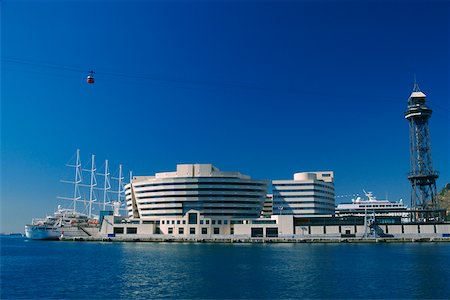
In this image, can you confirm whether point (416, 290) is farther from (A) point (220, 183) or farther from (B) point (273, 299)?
(A) point (220, 183)

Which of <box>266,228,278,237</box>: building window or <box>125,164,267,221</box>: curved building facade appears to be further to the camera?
<box>125,164,267,221</box>: curved building facade

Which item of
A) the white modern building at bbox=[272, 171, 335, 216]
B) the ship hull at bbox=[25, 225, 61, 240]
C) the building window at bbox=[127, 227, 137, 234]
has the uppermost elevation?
the white modern building at bbox=[272, 171, 335, 216]

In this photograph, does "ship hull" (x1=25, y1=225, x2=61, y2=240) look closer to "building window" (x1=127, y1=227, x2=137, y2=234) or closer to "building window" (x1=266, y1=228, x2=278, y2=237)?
"building window" (x1=127, y1=227, x2=137, y2=234)

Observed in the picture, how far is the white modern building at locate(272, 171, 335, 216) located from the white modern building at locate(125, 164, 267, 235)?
9612 mm

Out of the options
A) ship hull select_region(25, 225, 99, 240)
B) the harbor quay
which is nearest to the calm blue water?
the harbor quay

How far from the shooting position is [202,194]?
524ft

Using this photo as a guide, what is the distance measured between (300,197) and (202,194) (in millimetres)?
40850

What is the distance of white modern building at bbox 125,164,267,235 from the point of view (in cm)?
15800

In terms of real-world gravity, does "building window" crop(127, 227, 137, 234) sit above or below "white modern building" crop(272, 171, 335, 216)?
Result: below

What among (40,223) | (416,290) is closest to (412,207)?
(416,290)

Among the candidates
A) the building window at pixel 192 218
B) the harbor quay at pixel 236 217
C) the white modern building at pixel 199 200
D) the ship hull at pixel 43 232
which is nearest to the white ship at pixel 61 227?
the ship hull at pixel 43 232

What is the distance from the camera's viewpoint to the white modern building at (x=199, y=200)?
158000mm

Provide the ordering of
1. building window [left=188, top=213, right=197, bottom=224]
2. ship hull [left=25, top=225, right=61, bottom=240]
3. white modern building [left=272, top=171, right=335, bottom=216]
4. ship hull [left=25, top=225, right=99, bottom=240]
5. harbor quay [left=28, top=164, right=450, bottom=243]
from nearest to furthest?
harbor quay [left=28, top=164, right=450, bottom=243] → building window [left=188, top=213, right=197, bottom=224] → white modern building [left=272, top=171, right=335, bottom=216] → ship hull [left=25, top=225, right=99, bottom=240] → ship hull [left=25, top=225, right=61, bottom=240]

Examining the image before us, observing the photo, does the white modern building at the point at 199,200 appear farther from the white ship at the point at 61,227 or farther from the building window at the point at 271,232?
the white ship at the point at 61,227
